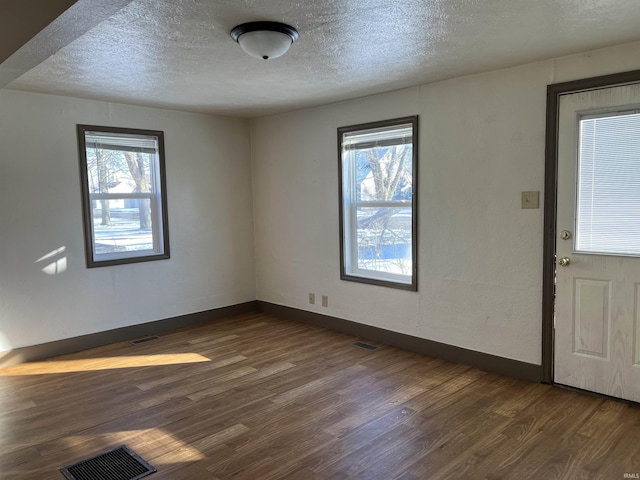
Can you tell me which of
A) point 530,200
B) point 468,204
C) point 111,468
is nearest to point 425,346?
point 468,204

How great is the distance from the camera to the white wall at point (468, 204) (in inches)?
129

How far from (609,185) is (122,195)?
4090 millimetres

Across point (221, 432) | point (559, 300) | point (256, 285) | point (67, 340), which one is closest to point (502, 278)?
point (559, 300)

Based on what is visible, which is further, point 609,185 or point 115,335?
point 115,335

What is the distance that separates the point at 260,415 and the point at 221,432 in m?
0.29

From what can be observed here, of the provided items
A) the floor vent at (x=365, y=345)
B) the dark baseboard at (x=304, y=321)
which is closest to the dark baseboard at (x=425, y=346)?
the dark baseboard at (x=304, y=321)

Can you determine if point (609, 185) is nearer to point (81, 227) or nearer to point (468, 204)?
point (468, 204)

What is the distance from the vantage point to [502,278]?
3482 millimetres

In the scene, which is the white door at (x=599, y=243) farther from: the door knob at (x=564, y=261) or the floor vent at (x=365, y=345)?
the floor vent at (x=365, y=345)

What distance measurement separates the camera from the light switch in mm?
3252

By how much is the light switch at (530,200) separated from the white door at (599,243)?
140 millimetres

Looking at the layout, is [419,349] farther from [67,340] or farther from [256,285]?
[67,340]

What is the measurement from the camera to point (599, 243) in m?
3.03

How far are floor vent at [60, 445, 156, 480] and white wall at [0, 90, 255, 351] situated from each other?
2.04 m
